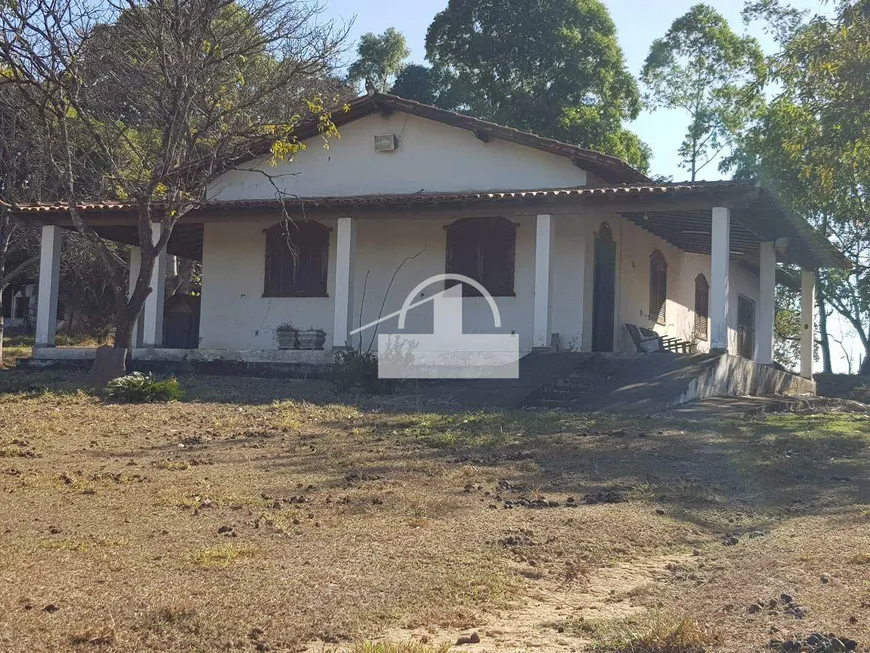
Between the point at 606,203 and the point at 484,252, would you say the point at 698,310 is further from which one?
the point at 606,203

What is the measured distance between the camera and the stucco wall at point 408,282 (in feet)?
56.5

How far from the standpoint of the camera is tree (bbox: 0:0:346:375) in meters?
13.6

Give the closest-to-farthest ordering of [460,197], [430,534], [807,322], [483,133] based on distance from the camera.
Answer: [430,534] → [460,197] → [483,133] → [807,322]

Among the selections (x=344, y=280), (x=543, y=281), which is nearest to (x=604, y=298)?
(x=543, y=281)

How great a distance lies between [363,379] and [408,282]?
158 inches

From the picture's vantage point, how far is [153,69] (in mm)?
14609

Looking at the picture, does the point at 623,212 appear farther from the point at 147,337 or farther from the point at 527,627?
the point at 527,627

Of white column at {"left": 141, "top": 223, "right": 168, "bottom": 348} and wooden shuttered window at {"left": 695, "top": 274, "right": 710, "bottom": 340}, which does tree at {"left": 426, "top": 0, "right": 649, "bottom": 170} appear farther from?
white column at {"left": 141, "top": 223, "right": 168, "bottom": 348}

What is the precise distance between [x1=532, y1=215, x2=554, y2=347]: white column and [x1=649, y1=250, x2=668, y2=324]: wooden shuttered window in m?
4.70

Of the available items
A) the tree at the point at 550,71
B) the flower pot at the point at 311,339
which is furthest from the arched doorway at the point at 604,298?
the tree at the point at 550,71

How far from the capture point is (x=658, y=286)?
20.5 m

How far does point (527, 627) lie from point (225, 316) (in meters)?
15.0

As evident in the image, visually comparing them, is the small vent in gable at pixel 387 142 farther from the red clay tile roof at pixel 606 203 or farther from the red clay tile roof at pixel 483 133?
the red clay tile roof at pixel 606 203

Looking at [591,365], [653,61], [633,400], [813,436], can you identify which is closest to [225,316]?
[591,365]
